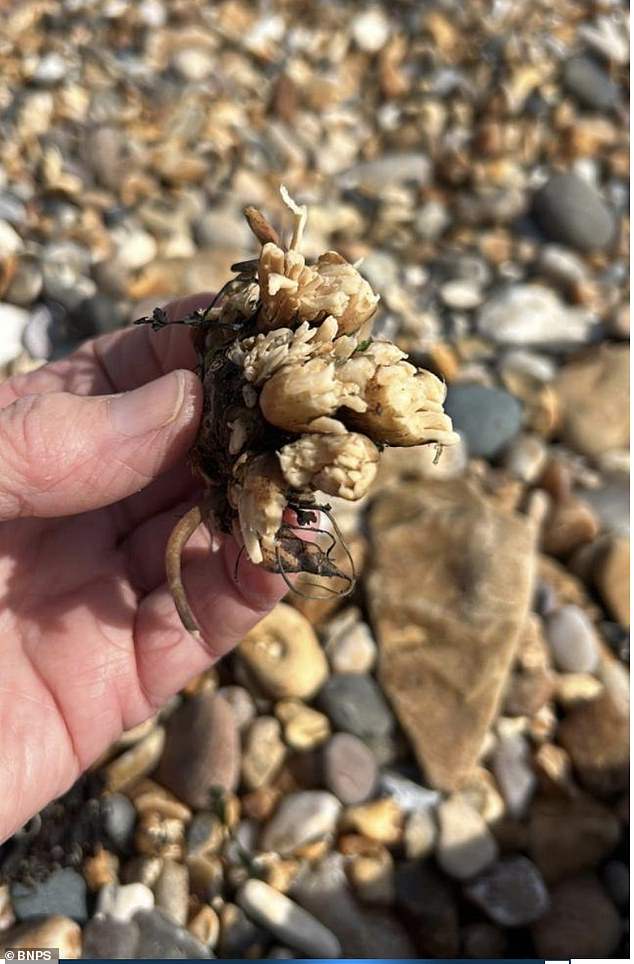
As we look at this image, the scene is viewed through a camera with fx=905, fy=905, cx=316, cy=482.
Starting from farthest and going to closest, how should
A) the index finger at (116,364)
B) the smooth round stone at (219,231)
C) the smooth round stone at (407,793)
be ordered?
the smooth round stone at (219,231) → the smooth round stone at (407,793) → the index finger at (116,364)

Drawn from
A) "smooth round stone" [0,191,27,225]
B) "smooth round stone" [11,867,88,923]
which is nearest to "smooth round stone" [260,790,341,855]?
"smooth round stone" [11,867,88,923]

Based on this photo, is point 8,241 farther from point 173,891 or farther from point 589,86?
point 589,86

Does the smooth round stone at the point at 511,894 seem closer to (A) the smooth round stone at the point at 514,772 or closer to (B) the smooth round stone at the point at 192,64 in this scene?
(A) the smooth round stone at the point at 514,772

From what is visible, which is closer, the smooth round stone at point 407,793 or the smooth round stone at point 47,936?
the smooth round stone at point 47,936

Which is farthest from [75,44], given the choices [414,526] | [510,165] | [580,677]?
[580,677]

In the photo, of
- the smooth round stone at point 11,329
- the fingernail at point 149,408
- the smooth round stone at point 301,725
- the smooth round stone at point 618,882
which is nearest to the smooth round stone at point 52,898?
the smooth round stone at point 301,725

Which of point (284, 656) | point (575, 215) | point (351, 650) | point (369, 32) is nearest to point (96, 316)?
point (284, 656)
